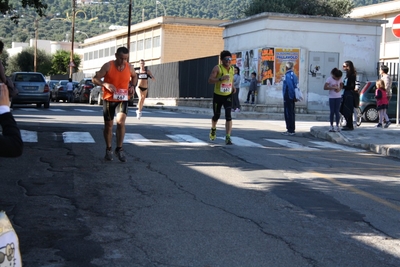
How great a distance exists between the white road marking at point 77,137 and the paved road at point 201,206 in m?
0.41

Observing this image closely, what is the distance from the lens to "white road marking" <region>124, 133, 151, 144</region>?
14.6 m

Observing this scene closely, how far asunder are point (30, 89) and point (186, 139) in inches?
632

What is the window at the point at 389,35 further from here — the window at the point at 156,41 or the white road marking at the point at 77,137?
the white road marking at the point at 77,137

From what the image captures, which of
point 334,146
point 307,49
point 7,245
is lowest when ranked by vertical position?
point 334,146

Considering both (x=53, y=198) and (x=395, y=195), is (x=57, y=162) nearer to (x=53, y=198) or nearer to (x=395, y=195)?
(x=53, y=198)

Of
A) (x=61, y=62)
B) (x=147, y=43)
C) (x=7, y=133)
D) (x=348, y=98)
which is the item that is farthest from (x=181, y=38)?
(x=7, y=133)

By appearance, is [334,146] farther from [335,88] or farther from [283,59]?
[283,59]

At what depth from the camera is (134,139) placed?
1505 centimetres

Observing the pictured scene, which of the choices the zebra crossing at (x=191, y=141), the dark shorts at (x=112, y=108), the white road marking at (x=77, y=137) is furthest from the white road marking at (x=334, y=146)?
the dark shorts at (x=112, y=108)

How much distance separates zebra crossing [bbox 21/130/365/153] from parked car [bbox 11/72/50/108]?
13.9m

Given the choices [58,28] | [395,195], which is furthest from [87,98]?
[58,28]

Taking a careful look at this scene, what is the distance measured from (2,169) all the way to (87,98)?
33.1 m

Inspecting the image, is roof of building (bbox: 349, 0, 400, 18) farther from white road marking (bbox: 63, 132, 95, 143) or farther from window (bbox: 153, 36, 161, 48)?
white road marking (bbox: 63, 132, 95, 143)

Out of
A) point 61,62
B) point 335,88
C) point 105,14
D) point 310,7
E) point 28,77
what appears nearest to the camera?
point 335,88
